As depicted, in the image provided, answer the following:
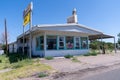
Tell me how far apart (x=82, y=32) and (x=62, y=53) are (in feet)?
12.1

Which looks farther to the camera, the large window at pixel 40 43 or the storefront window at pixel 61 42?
the storefront window at pixel 61 42

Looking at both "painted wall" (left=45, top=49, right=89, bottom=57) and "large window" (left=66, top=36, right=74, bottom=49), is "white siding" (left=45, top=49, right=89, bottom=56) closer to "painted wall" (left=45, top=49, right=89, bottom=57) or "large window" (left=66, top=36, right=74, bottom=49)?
"painted wall" (left=45, top=49, right=89, bottom=57)

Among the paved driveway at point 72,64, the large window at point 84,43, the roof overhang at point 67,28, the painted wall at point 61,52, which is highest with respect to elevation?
the roof overhang at point 67,28

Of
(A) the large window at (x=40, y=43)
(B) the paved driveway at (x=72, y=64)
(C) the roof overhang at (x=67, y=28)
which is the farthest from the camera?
(A) the large window at (x=40, y=43)

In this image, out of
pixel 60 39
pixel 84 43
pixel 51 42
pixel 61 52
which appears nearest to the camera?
pixel 51 42

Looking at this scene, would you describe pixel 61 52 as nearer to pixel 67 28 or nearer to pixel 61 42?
pixel 61 42

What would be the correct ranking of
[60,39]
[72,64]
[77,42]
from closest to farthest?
[72,64] → [60,39] → [77,42]

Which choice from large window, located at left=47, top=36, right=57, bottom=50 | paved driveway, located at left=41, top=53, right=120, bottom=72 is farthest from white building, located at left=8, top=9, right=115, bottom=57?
paved driveway, located at left=41, top=53, right=120, bottom=72

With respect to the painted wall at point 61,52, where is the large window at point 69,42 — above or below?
above

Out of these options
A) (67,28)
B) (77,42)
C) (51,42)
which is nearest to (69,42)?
(77,42)

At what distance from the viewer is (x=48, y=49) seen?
19.0 metres

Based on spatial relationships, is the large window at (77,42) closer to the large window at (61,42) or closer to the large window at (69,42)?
the large window at (69,42)

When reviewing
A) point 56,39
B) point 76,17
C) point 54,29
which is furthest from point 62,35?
point 76,17

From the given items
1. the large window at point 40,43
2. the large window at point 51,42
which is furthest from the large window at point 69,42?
the large window at point 40,43
